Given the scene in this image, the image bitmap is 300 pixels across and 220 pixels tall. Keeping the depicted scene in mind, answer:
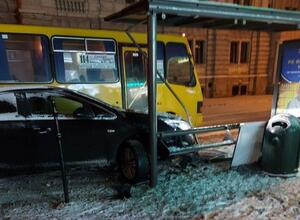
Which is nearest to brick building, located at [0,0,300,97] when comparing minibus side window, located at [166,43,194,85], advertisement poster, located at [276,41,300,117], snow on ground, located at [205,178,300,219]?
minibus side window, located at [166,43,194,85]

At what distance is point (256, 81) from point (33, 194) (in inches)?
738

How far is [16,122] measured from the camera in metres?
4.20

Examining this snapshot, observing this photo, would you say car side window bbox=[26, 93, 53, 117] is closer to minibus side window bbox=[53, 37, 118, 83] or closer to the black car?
the black car

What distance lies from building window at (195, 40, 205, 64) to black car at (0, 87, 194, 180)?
13.5 m

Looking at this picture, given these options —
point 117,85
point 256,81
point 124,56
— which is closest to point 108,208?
point 117,85

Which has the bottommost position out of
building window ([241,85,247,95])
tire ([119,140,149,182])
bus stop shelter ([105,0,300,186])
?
building window ([241,85,247,95])

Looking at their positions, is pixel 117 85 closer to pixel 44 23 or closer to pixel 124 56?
pixel 124 56

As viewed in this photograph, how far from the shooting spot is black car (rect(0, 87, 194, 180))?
4.23 m

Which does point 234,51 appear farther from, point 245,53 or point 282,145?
point 282,145

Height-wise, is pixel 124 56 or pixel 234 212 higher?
pixel 124 56

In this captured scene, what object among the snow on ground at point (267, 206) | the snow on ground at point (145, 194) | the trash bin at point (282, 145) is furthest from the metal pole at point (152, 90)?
the trash bin at point (282, 145)

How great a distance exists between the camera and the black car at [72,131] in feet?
13.9

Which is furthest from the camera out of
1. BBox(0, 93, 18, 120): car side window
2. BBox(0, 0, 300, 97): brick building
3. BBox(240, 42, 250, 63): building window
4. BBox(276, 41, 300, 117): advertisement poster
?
BBox(240, 42, 250, 63): building window

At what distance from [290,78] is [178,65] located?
280cm
